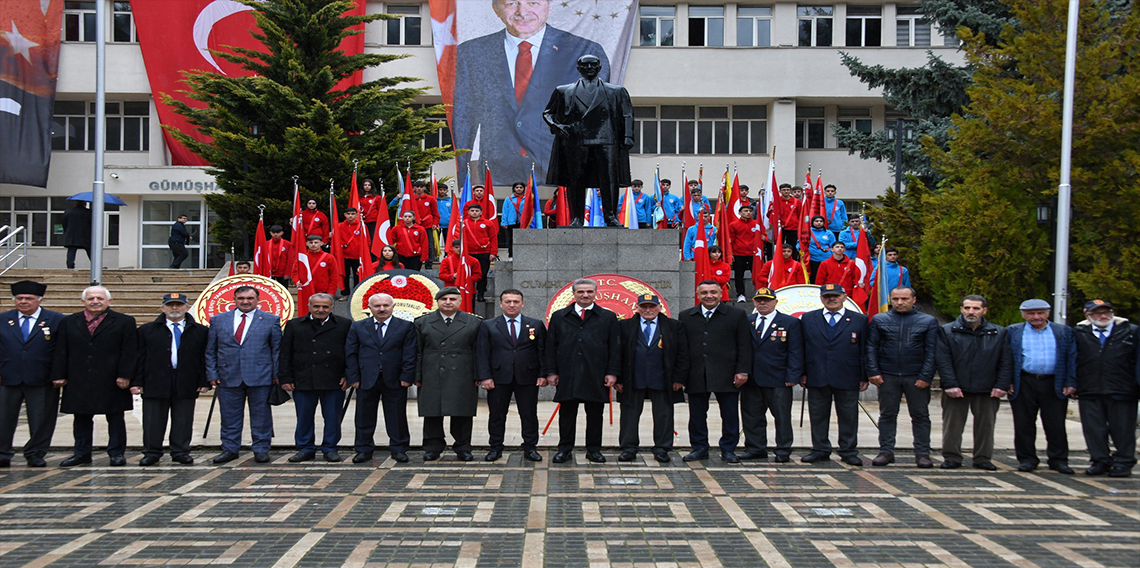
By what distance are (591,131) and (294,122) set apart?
11415 millimetres

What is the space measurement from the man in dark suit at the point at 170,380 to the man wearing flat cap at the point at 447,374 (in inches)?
86.3

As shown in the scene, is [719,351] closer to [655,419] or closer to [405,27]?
[655,419]

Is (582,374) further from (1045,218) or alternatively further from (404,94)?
(404,94)

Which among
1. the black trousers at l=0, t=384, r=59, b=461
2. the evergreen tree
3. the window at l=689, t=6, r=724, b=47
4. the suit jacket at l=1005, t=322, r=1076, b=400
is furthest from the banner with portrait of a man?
the suit jacket at l=1005, t=322, r=1076, b=400

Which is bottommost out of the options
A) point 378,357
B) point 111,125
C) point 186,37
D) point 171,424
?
point 171,424

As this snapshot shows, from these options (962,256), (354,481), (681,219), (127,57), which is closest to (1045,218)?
(962,256)

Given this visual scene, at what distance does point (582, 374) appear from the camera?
9.30 meters

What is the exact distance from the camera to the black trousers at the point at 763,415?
9.44 m

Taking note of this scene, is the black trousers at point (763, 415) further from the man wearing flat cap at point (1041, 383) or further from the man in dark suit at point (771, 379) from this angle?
the man wearing flat cap at point (1041, 383)

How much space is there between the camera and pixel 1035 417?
916 centimetres

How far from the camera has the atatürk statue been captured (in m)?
13.2

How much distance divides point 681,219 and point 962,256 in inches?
215

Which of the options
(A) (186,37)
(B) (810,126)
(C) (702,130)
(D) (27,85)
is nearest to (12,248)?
(D) (27,85)

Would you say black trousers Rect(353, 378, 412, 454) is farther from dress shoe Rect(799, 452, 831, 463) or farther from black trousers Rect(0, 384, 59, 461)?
dress shoe Rect(799, 452, 831, 463)
